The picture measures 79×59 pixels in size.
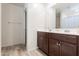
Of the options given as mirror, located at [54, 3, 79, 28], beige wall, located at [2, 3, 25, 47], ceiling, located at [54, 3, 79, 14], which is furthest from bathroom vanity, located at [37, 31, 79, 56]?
beige wall, located at [2, 3, 25, 47]

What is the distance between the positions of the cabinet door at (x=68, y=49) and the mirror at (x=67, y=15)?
0.60 meters

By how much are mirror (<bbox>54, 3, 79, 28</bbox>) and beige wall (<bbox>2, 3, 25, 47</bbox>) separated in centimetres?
149

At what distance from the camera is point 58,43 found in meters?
1.93

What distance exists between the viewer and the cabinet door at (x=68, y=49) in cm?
156

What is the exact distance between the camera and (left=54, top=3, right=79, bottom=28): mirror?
2061 mm

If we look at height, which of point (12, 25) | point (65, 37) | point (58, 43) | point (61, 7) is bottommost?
point (58, 43)

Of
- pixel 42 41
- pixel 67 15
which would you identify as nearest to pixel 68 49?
pixel 67 15

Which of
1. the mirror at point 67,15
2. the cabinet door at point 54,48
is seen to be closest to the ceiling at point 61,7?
the mirror at point 67,15

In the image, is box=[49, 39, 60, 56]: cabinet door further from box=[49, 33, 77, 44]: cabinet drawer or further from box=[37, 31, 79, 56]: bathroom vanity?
box=[49, 33, 77, 44]: cabinet drawer

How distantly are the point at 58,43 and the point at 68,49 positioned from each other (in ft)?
0.98

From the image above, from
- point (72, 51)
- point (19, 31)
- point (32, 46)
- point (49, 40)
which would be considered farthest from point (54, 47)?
point (19, 31)

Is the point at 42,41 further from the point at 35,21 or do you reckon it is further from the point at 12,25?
the point at 12,25

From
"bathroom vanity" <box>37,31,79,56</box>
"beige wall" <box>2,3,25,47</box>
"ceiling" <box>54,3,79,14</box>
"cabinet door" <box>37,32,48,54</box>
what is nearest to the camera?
"bathroom vanity" <box>37,31,79,56</box>

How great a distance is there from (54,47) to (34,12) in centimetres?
115
